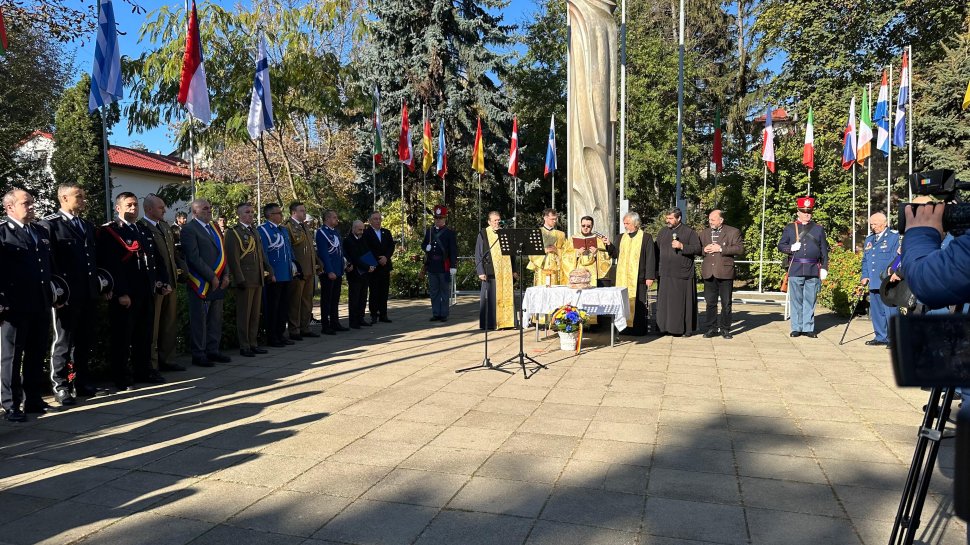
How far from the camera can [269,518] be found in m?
3.50

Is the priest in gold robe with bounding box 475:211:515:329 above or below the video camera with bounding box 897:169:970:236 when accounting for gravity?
below

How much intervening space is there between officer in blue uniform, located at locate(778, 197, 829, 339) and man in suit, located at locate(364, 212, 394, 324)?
6.88m

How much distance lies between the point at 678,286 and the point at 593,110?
11.8 feet

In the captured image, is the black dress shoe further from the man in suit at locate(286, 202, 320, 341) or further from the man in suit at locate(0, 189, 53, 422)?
the man in suit at locate(0, 189, 53, 422)

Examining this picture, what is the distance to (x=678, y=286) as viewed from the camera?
1000cm

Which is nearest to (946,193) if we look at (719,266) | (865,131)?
(719,266)

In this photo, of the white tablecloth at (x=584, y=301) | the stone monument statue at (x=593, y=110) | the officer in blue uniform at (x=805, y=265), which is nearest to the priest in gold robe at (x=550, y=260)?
the white tablecloth at (x=584, y=301)

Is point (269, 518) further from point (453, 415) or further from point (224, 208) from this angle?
point (224, 208)

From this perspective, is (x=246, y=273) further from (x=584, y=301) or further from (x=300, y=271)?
(x=584, y=301)

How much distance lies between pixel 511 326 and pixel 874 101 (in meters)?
17.8

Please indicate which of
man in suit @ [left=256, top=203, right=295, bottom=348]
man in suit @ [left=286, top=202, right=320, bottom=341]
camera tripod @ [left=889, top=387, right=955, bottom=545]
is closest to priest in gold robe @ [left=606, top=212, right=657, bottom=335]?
man in suit @ [left=286, top=202, right=320, bottom=341]

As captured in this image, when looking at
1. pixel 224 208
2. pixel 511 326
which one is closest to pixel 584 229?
pixel 511 326

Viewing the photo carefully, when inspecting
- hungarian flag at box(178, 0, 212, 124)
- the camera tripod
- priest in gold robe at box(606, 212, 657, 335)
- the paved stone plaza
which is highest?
hungarian flag at box(178, 0, 212, 124)

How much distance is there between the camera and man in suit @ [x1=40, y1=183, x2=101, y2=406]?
19.5ft
